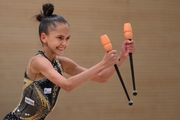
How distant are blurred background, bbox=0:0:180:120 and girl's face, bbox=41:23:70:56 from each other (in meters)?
1.34

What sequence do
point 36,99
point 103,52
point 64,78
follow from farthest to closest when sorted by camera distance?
point 103,52 → point 36,99 → point 64,78

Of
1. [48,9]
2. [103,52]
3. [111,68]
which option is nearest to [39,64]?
[48,9]

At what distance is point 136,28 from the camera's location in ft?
12.3

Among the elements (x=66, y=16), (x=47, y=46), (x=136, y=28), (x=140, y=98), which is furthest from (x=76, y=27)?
(x=47, y=46)

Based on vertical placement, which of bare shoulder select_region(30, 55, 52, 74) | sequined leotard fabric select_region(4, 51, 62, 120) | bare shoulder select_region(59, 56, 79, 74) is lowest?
sequined leotard fabric select_region(4, 51, 62, 120)

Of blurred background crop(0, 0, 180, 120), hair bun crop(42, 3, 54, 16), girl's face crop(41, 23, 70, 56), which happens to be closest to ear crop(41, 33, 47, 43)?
girl's face crop(41, 23, 70, 56)

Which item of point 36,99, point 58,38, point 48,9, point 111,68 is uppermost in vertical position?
point 48,9

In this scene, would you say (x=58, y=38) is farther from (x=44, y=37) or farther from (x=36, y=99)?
(x=36, y=99)

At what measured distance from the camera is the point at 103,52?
363 centimetres

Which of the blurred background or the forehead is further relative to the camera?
the blurred background

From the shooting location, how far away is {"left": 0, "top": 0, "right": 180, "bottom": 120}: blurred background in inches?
133

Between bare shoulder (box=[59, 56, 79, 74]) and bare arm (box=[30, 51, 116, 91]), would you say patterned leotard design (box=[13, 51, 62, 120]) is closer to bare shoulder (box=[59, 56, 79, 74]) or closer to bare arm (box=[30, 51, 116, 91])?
bare arm (box=[30, 51, 116, 91])

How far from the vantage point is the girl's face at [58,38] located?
2064 millimetres

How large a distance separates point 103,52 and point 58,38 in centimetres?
159
